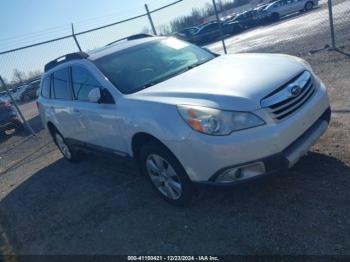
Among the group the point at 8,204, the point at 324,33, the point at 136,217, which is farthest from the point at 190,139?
the point at 324,33

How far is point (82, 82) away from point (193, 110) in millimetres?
2302

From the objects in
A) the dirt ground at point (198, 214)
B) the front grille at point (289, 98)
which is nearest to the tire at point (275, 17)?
the dirt ground at point (198, 214)

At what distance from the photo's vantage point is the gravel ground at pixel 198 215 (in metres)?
3.32

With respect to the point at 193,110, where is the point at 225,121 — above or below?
below

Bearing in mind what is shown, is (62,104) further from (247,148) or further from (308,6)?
(308,6)

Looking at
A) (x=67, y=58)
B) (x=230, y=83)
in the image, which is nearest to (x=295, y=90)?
(x=230, y=83)

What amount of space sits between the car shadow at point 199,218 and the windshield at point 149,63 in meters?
1.03

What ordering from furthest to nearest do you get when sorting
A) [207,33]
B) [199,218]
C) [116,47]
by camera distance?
1. [207,33]
2. [116,47]
3. [199,218]

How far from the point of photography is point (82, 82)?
17.0 ft

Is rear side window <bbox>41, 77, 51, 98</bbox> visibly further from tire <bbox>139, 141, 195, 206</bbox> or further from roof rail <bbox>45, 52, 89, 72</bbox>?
tire <bbox>139, 141, 195, 206</bbox>

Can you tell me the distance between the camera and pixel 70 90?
5.59 metres

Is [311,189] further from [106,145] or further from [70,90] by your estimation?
[70,90]

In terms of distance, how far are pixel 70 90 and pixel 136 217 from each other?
234 centimetres

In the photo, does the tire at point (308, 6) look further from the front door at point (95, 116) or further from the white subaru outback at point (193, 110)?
the front door at point (95, 116)
